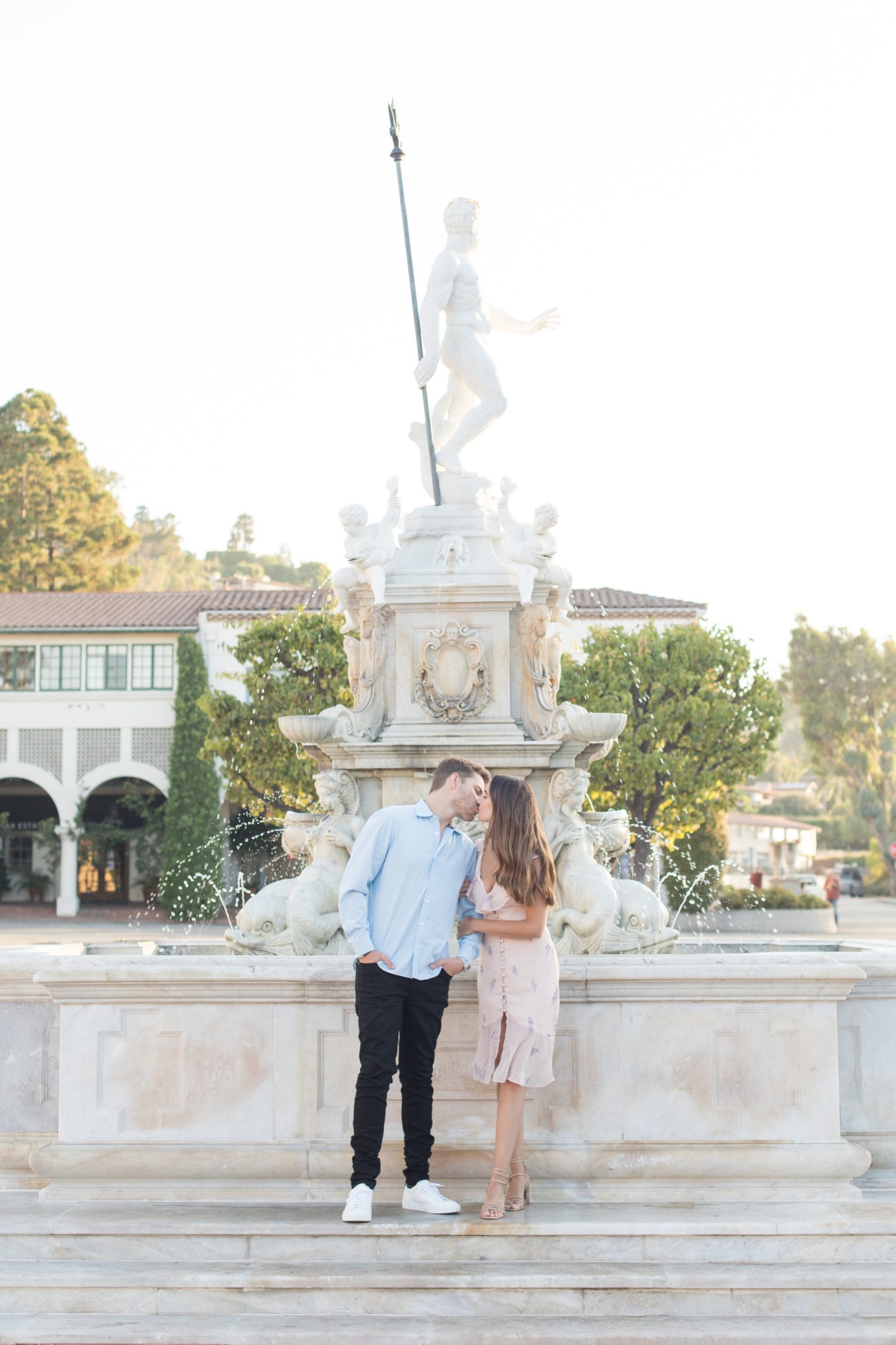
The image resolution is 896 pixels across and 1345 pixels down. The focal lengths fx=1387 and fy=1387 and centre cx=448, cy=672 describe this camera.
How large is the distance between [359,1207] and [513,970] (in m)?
1.04

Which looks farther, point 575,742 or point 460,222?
point 460,222

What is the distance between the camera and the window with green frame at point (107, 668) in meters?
39.9

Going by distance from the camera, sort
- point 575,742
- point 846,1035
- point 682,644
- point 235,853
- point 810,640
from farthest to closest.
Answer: point 810,640
point 235,853
point 682,644
point 575,742
point 846,1035

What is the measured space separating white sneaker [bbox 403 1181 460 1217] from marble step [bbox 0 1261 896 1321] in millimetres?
276

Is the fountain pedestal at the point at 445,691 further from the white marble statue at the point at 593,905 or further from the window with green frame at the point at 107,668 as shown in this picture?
Result: the window with green frame at the point at 107,668

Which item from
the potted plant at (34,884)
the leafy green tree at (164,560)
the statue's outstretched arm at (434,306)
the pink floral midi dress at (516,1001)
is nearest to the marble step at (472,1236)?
the pink floral midi dress at (516,1001)

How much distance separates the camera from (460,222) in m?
9.65

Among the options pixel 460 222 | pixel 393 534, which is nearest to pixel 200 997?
pixel 393 534

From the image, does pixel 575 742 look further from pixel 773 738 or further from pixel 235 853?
pixel 235 853

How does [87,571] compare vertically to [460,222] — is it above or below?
above

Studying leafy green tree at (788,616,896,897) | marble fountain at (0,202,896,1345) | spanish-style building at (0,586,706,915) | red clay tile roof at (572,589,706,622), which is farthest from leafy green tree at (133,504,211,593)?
marble fountain at (0,202,896,1345)

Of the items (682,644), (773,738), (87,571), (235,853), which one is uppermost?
(87,571)

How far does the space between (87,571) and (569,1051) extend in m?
48.8

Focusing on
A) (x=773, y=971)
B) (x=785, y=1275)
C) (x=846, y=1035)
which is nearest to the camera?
(x=785, y=1275)
